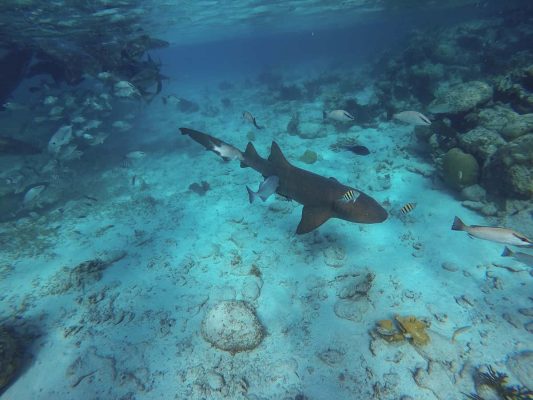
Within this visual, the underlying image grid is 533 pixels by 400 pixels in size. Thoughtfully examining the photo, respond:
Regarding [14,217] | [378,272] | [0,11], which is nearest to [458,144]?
[378,272]

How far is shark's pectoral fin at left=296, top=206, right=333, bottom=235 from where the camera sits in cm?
571

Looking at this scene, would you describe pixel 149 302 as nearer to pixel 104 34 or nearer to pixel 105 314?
pixel 105 314

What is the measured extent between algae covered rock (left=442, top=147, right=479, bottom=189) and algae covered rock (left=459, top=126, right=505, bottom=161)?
0.69 ft

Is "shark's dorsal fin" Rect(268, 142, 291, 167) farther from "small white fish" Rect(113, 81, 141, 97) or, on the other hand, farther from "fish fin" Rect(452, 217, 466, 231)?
"small white fish" Rect(113, 81, 141, 97)

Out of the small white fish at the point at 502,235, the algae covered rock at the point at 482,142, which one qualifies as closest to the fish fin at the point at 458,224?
the small white fish at the point at 502,235

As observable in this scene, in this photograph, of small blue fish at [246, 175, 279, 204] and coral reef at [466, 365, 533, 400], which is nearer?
coral reef at [466, 365, 533, 400]

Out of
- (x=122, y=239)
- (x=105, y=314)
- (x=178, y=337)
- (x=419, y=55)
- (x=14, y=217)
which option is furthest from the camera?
(x=419, y=55)

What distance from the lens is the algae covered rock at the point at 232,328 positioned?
5.07 meters

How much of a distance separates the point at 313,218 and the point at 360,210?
94 cm

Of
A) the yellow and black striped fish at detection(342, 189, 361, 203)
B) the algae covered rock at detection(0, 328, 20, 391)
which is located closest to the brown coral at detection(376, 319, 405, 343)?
the yellow and black striped fish at detection(342, 189, 361, 203)

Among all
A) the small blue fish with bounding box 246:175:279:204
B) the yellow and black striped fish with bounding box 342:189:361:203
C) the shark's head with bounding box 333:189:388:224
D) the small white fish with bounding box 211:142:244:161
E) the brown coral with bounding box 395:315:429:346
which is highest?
the small white fish with bounding box 211:142:244:161

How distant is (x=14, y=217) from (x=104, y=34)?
17.1 meters

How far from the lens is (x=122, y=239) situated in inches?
346

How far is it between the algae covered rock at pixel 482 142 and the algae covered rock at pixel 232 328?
7.90 m
